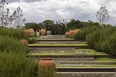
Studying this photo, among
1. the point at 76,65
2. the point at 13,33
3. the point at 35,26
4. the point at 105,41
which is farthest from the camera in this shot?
the point at 35,26

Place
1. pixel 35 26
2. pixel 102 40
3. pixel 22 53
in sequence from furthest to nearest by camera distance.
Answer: pixel 35 26
pixel 102 40
pixel 22 53

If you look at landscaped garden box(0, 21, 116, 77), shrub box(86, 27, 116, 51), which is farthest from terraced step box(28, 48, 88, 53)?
shrub box(86, 27, 116, 51)

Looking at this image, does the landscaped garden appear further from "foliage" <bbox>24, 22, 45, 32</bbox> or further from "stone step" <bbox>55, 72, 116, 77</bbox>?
"foliage" <bbox>24, 22, 45, 32</bbox>

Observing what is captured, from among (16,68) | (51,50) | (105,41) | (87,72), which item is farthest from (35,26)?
(16,68)

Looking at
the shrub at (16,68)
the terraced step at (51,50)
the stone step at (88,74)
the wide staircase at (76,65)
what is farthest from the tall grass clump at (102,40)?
the shrub at (16,68)

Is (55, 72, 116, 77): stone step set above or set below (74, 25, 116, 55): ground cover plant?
below

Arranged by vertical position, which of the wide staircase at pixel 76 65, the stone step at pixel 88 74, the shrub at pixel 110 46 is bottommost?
the stone step at pixel 88 74

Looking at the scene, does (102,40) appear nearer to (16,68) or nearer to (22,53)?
(22,53)

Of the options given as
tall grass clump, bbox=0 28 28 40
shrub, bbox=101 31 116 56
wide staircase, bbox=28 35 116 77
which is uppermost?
tall grass clump, bbox=0 28 28 40

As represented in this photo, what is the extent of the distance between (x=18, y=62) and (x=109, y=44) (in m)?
5.01

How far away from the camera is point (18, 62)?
3.83 meters

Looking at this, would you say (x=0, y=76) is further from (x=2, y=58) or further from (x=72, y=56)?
(x=72, y=56)

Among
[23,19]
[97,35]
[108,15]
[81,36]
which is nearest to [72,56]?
[97,35]

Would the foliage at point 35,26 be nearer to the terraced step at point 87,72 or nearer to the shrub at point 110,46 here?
the shrub at point 110,46
